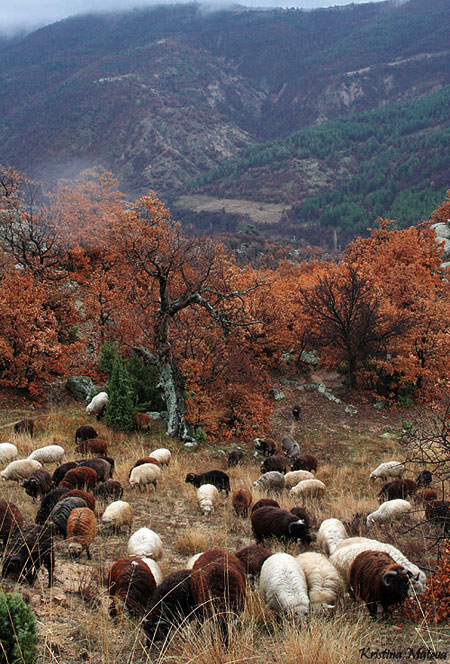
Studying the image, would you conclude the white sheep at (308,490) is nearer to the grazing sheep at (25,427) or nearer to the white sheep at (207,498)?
the white sheep at (207,498)

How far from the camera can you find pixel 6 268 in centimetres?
2294

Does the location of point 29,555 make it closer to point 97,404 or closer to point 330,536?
point 330,536

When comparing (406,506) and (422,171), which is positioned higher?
(422,171)

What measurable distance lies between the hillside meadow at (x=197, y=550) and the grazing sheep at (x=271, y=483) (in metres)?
0.51

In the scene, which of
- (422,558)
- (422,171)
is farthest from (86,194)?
(422,171)

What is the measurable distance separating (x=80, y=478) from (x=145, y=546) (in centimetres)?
357

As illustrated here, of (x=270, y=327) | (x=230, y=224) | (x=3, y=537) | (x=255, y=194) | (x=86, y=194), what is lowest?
(x=3, y=537)

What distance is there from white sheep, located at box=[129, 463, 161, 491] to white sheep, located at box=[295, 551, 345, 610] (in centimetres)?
581

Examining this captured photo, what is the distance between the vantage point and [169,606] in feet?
17.1

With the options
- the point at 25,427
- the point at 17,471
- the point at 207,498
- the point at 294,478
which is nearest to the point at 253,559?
the point at 207,498

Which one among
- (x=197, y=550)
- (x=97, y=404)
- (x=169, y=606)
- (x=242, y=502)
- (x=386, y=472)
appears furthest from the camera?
(x=97, y=404)

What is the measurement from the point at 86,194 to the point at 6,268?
2122 centimetres

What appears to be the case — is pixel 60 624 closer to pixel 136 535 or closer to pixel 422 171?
pixel 136 535

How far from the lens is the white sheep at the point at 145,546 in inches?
271
